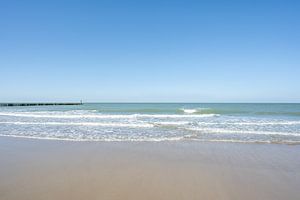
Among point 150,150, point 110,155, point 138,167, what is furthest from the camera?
point 150,150

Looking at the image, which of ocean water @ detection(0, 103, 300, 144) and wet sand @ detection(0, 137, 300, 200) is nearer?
wet sand @ detection(0, 137, 300, 200)

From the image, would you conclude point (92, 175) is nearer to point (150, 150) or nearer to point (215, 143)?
point (150, 150)

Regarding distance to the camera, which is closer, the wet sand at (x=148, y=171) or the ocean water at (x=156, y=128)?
the wet sand at (x=148, y=171)

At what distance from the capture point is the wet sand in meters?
4.27

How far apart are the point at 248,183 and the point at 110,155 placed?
4227 mm

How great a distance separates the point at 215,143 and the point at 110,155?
464 cm

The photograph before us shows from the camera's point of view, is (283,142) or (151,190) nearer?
(151,190)

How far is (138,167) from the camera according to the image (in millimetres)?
6008

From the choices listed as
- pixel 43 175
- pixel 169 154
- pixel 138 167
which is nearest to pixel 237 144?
pixel 169 154

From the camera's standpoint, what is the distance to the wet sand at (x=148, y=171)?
4.27m

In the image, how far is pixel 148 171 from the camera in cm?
565

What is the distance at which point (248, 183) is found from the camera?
4.84 m

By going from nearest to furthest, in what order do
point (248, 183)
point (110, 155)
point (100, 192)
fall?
1. point (100, 192)
2. point (248, 183)
3. point (110, 155)

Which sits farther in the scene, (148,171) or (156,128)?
(156,128)
